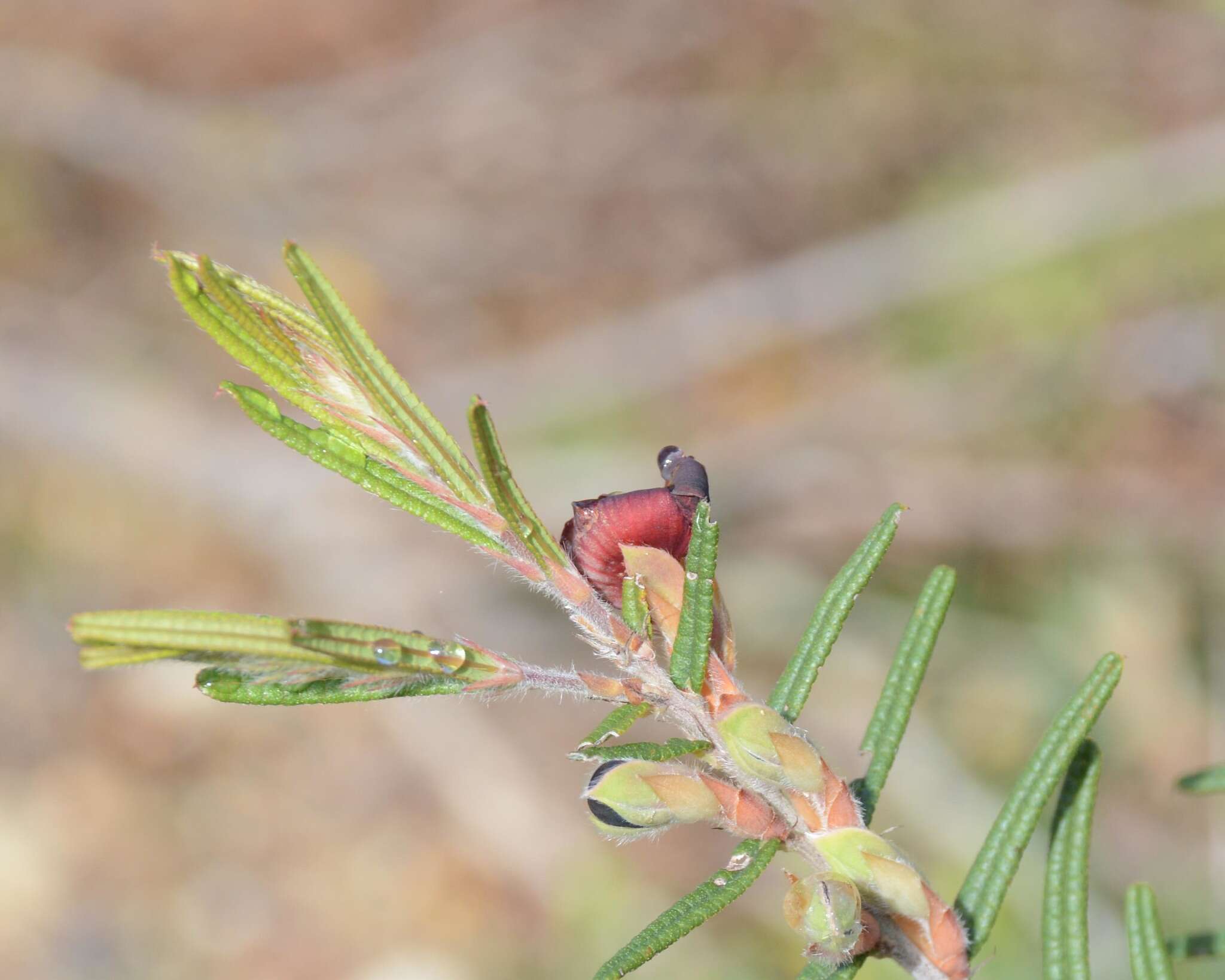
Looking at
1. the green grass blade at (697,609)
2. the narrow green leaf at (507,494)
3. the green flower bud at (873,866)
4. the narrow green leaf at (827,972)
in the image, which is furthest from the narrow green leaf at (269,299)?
the narrow green leaf at (827,972)

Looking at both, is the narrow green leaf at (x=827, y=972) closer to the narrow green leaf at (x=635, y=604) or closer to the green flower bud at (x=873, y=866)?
the green flower bud at (x=873, y=866)

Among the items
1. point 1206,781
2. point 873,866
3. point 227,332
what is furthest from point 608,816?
point 1206,781

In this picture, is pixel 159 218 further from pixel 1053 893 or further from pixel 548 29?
pixel 1053 893

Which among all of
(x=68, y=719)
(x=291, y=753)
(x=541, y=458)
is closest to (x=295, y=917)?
(x=291, y=753)

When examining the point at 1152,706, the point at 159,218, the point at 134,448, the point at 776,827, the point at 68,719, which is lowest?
the point at 1152,706

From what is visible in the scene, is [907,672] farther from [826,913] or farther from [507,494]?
[507,494]

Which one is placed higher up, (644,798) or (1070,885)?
(644,798)
